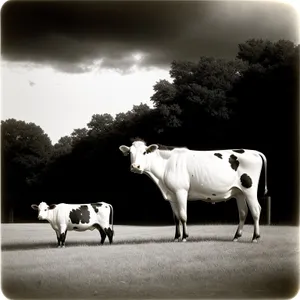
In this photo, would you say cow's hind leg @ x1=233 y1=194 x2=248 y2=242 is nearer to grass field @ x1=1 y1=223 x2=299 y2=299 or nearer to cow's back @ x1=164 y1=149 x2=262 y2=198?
grass field @ x1=1 y1=223 x2=299 y2=299

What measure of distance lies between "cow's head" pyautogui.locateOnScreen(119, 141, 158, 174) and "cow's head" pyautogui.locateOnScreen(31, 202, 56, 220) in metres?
0.88

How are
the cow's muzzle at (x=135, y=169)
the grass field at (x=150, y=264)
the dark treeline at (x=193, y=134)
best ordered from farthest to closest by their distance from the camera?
the dark treeline at (x=193, y=134) < the cow's muzzle at (x=135, y=169) < the grass field at (x=150, y=264)

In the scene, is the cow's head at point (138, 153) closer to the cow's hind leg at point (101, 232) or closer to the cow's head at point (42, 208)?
the cow's hind leg at point (101, 232)

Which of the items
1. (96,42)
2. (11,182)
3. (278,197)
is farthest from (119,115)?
(278,197)

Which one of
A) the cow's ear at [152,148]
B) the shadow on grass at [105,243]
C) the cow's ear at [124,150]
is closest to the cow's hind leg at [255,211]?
the shadow on grass at [105,243]

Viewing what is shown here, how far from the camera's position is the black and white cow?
6.21m

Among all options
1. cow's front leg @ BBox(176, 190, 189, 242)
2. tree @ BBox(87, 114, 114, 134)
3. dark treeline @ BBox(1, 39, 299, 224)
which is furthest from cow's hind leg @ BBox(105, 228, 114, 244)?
tree @ BBox(87, 114, 114, 134)

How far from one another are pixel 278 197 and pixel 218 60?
145 centimetres

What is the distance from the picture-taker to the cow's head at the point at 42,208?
20.3 ft

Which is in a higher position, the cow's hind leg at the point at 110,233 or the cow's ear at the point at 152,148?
the cow's ear at the point at 152,148

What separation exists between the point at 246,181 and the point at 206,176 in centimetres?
39

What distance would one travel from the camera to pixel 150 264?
5.84m

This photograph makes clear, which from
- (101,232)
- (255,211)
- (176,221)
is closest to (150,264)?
(176,221)

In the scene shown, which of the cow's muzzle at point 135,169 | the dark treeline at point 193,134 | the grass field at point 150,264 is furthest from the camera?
the dark treeline at point 193,134
